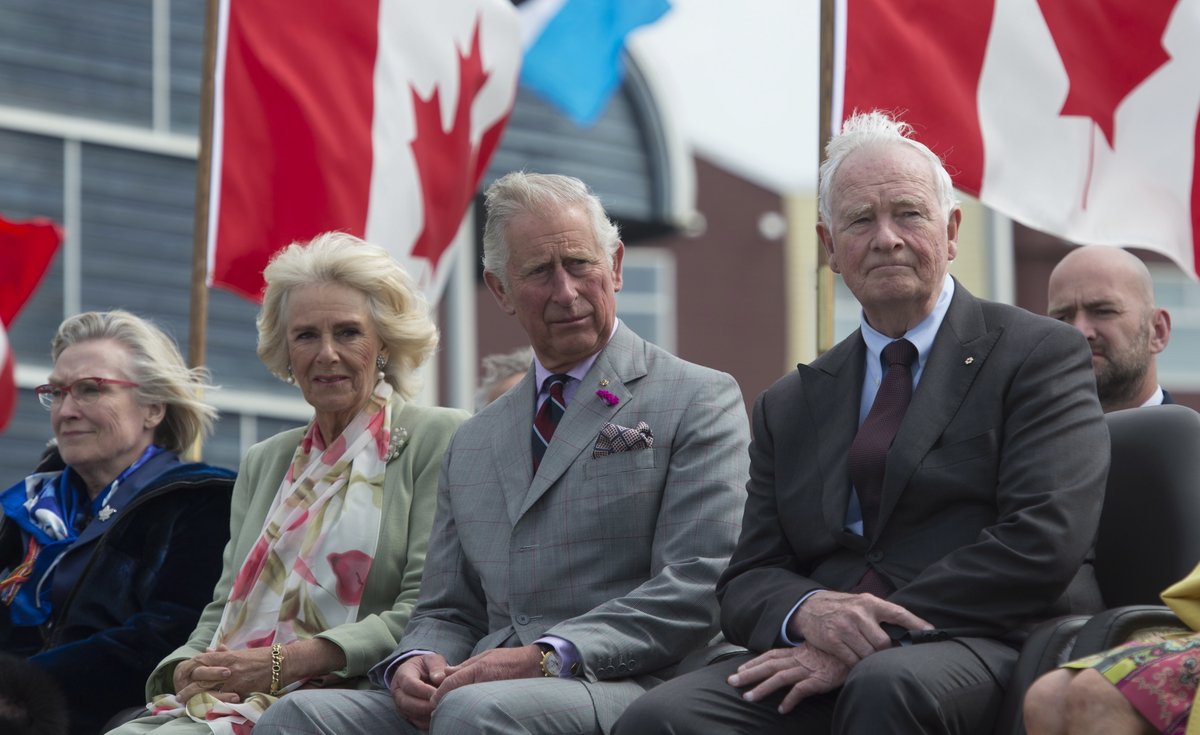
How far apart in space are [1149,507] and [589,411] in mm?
1353

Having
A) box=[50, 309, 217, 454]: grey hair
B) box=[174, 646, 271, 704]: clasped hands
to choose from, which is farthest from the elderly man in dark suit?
box=[50, 309, 217, 454]: grey hair

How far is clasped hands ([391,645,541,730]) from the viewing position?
4.32m

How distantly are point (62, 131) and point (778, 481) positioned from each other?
9058 millimetres

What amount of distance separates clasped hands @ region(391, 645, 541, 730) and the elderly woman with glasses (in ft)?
3.63

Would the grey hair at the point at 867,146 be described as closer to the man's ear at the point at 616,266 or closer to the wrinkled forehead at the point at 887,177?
the wrinkled forehead at the point at 887,177

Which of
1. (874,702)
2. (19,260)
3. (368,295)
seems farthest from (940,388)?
(19,260)

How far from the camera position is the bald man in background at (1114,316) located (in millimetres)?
5652

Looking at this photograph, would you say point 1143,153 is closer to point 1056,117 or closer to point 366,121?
point 1056,117

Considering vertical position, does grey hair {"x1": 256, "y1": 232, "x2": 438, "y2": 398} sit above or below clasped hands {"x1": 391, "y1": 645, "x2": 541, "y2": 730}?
above

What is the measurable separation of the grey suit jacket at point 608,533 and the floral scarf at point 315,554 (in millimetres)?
306

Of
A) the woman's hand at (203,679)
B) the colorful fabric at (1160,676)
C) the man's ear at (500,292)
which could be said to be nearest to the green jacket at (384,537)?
the woman's hand at (203,679)

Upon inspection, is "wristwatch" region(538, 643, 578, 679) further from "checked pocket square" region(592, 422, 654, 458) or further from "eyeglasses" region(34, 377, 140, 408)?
"eyeglasses" region(34, 377, 140, 408)

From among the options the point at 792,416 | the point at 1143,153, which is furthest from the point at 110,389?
the point at 1143,153

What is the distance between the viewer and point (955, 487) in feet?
13.2
